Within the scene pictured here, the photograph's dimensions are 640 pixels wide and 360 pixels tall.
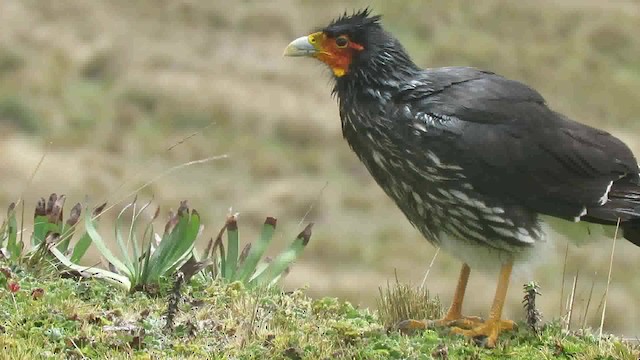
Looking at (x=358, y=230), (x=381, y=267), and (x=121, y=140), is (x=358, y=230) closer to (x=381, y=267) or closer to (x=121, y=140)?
(x=381, y=267)

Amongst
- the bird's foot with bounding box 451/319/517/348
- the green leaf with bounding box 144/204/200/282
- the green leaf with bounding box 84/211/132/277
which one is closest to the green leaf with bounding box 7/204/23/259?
the green leaf with bounding box 84/211/132/277

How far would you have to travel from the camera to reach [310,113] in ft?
58.2

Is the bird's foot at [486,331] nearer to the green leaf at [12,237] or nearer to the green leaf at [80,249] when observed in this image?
the green leaf at [80,249]

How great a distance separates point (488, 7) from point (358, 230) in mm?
8220

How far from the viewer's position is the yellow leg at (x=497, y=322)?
4973 millimetres

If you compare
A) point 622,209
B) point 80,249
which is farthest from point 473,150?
point 80,249

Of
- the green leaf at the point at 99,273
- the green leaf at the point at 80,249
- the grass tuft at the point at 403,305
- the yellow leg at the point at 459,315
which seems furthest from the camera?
the green leaf at the point at 80,249

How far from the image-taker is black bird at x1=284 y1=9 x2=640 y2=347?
4.86m

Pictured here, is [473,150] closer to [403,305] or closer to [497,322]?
[497,322]

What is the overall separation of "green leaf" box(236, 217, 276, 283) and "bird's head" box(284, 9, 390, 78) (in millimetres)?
1098

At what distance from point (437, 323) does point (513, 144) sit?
1.01m

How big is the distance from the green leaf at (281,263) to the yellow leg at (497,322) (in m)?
1.23

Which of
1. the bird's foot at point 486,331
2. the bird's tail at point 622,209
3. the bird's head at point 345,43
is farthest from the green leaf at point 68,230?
the bird's tail at point 622,209

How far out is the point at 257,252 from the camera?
234 inches
